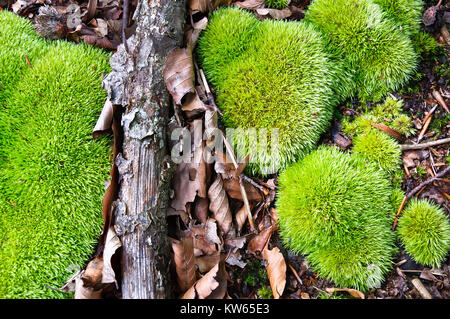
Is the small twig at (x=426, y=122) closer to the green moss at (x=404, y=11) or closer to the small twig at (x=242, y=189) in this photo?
the green moss at (x=404, y=11)

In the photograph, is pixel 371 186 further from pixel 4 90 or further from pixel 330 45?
pixel 4 90

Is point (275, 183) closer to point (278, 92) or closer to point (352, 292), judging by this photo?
point (278, 92)

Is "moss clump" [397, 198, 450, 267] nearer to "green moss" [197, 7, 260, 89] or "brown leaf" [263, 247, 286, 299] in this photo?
"brown leaf" [263, 247, 286, 299]

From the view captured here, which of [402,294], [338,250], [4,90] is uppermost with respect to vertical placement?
[4,90]

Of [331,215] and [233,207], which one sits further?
[233,207]

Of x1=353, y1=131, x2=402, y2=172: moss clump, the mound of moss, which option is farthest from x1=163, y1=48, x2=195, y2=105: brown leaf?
x1=353, y1=131, x2=402, y2=172: moss clump

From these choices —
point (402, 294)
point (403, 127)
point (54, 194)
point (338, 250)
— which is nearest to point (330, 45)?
point (403, 127)
